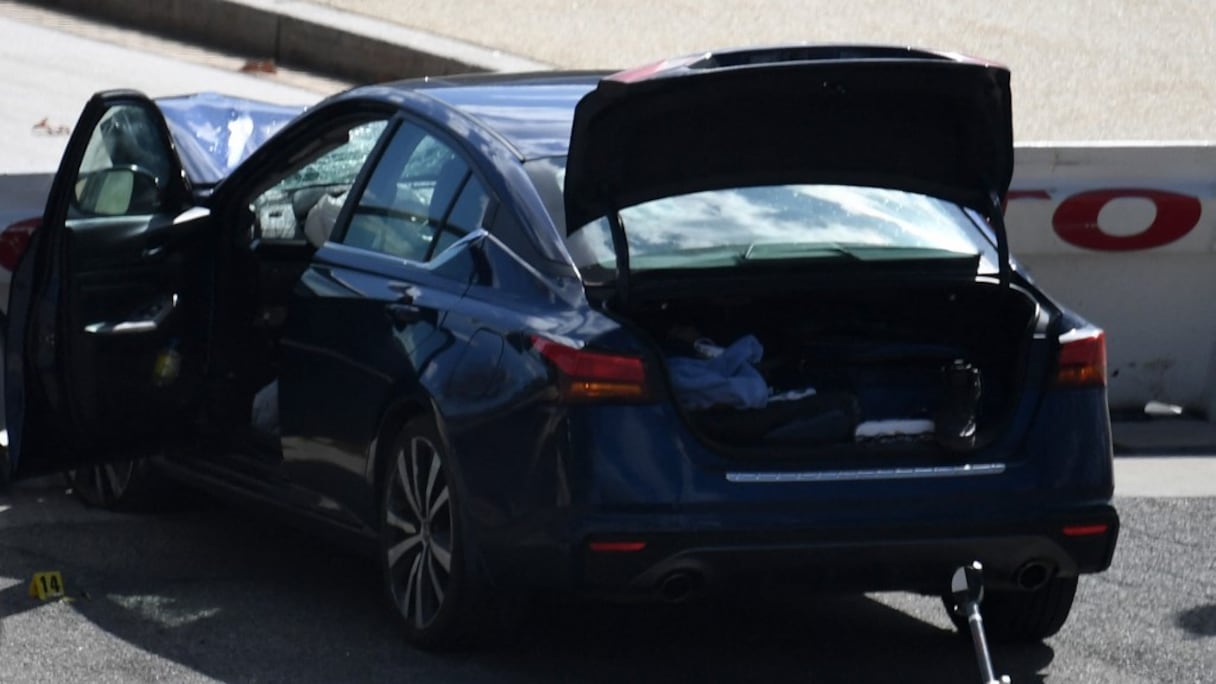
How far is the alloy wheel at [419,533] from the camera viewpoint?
6.05m

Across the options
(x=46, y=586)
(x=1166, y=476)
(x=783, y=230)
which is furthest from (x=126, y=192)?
(x=1166, y=476)

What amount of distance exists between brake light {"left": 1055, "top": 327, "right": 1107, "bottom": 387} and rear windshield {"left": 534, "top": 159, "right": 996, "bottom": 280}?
351mm

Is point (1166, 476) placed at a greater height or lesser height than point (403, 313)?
lesser

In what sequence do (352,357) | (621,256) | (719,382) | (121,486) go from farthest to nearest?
(121,486)
(352,357)
(719,382)
(621,256)

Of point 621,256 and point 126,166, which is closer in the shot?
point 621,256

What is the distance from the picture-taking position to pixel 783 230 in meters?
6.12

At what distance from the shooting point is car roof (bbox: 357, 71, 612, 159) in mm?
6285

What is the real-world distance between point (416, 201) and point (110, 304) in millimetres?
1175

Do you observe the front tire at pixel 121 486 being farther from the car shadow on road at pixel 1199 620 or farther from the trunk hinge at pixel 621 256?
the car shadow on road at pixel 1199 620

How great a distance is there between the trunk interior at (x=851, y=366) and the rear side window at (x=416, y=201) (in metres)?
0.65

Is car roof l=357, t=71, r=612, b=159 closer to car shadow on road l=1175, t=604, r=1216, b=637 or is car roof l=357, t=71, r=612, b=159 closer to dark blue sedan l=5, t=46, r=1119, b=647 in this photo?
dark blue sedan l=5, t=46, r=1119, b=647

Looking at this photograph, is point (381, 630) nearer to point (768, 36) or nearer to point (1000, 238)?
point (1000, 238)

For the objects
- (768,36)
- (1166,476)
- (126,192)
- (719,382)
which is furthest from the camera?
(768,36)

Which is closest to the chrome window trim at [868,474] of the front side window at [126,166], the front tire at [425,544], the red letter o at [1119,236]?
the front tire at [425,544]
